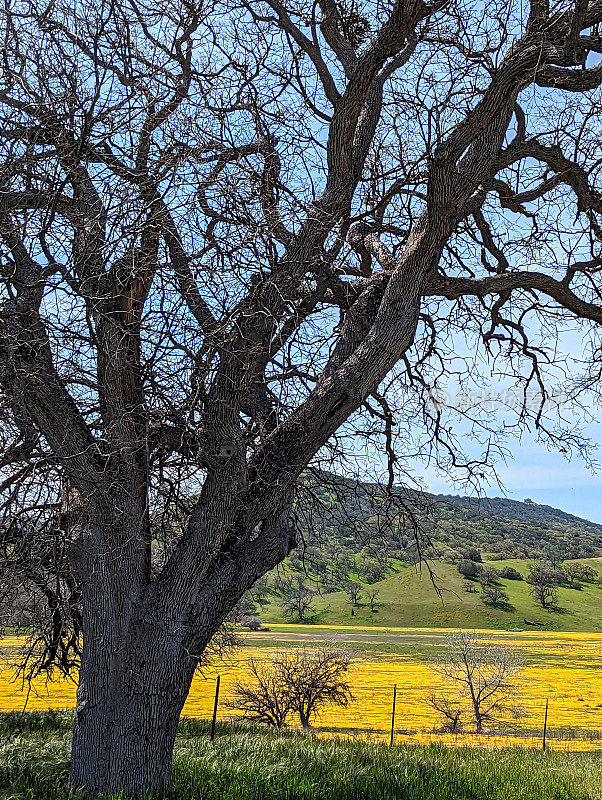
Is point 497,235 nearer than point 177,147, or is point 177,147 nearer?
point 177,147

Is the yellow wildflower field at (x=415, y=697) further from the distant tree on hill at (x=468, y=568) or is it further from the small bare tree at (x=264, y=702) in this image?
the distant tree on hill at (x=468, y=568)

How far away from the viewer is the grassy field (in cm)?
8369

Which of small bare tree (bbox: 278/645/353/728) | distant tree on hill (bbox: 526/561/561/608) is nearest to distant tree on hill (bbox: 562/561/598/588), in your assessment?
distant tree on hill (bbox: 526/561/561/608)

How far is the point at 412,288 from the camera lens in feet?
18.1

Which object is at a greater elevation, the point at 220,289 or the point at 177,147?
the point at 177,147

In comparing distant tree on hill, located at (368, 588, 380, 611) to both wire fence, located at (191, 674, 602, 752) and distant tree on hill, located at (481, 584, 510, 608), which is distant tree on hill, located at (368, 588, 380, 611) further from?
wire fence, located at (191, 674, 602, 752)

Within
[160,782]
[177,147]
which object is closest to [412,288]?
[177,147]

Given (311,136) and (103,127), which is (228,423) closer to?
(103,127)

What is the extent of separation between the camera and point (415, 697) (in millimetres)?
37031

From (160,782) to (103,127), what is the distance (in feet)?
16.6

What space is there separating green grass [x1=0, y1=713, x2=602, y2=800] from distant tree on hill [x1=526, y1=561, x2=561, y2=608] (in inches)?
3487

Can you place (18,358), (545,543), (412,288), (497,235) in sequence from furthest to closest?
(545,543), (497,235), (412,288), (18,358)

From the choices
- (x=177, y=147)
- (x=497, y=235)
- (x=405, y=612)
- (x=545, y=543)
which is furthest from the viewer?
(x=545, y=543)

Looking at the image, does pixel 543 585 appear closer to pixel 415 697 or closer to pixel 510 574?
pixel 510 574
